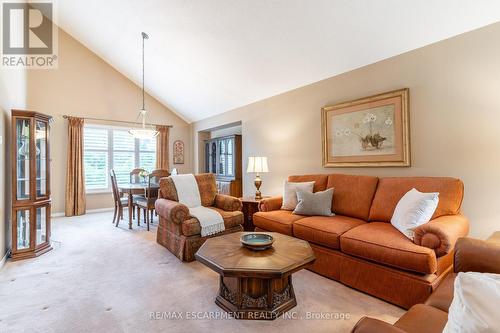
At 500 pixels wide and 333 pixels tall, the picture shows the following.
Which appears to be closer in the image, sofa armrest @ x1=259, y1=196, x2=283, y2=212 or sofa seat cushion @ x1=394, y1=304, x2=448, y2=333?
sofa seat cushion @ x1=394, y1=304, x2=448, y2=333

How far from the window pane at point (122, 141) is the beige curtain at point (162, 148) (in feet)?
2.10

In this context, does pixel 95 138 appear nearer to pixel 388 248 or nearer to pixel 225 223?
pixel 225 223

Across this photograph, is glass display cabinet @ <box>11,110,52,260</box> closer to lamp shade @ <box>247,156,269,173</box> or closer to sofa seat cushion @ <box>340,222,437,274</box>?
lamp shade @ <box>247,156,269,173</box>

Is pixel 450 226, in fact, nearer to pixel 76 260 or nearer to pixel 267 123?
pixel 267 123

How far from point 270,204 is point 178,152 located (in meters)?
4.36

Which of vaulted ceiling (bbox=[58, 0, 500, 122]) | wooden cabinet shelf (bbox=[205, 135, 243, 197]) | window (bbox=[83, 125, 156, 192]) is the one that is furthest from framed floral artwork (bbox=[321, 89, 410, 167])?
window (bbox=[83, 125, 156, 192])

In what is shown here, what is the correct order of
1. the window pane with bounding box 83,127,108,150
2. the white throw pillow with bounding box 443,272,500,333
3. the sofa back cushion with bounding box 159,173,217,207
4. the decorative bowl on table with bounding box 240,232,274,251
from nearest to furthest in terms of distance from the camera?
the white throw pillow with bounding box 443,272,500,333
the decorative bowl on table with bounding box 240,232,274,251
the sofa back cushion with bounding box 159,173,217,207
the window pane with bounding box 83,127,108,150

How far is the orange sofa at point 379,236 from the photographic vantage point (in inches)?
70.8

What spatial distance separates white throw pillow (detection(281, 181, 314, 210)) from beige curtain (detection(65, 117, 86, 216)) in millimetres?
4687

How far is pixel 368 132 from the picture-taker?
308 centimetres

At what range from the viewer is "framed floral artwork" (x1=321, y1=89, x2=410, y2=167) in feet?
9.11

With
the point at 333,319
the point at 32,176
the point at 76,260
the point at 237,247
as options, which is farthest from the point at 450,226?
the point at 32,176

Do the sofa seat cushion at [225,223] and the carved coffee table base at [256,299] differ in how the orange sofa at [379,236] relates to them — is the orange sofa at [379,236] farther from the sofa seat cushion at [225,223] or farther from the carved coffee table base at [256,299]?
the carved coffee table base at [256,299]

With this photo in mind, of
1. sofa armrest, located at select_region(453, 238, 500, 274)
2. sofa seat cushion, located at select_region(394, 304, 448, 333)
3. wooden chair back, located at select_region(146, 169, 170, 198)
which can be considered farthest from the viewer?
wooden chair back, located at select_region(146, 169, 170, 198)
